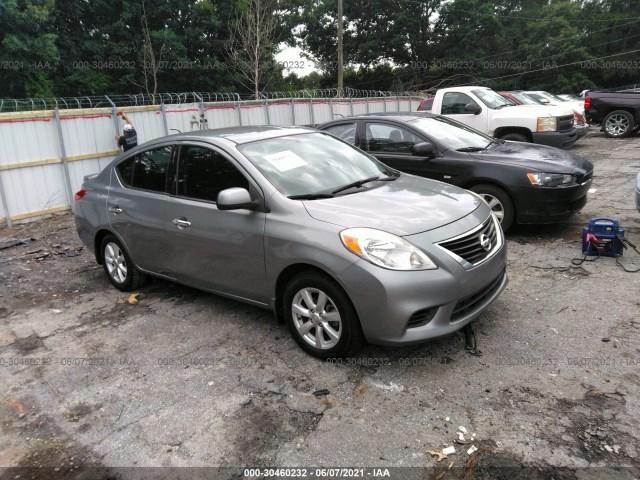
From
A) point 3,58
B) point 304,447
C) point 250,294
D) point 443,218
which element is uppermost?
point 3,58

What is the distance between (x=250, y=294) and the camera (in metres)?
4.03

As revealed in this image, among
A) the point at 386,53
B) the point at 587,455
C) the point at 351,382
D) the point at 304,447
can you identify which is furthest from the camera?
the point at 386,53

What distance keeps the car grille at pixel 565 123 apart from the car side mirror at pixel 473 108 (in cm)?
183

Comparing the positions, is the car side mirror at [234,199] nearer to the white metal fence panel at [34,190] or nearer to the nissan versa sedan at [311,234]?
the nissan versa sedan at [311,234]

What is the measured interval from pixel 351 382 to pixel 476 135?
4796mm

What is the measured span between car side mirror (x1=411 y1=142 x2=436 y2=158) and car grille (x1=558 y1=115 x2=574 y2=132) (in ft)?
20.0

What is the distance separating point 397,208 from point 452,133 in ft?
11.6

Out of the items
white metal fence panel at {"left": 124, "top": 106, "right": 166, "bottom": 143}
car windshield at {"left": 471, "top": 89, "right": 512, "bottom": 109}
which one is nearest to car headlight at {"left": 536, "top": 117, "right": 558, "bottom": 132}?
car windshield at {"left": 471, "top": 89, "right": 512, "bottom": 109}

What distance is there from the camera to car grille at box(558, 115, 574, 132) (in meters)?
11.0

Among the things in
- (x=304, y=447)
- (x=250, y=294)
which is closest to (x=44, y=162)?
(x=250, y=294)

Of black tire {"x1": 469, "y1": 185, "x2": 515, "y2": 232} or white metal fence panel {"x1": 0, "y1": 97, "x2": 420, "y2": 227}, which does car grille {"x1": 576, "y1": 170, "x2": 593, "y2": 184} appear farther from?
white metal fence panel {"x1": 0, "y1": 97, "x2": 420, "y2": 227}

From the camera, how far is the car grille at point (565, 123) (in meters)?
11.0

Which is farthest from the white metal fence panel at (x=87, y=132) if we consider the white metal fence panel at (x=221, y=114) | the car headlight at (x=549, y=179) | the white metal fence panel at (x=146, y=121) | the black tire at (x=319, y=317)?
the car headlight at (x=549, y=179)

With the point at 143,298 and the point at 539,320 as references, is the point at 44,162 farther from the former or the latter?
the point at 539,320
